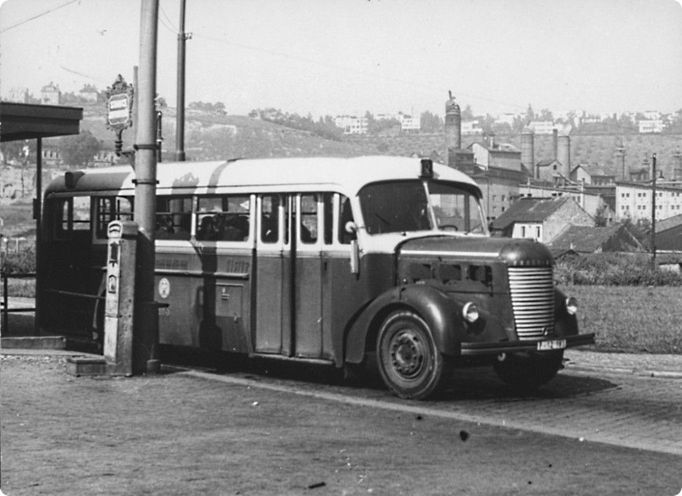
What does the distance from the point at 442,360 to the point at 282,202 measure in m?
2.98

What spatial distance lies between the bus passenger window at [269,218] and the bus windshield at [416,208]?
120 cm

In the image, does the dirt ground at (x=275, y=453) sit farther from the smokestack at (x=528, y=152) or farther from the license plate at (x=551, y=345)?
the smokestack at (x=528, y=152)

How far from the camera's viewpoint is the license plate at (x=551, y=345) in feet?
36.3

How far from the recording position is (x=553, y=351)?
11.2 metres

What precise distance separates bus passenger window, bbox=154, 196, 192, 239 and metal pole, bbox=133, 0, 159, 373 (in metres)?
1.08

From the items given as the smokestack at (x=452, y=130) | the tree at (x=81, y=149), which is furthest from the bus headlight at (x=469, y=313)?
the smokestack at (x=452, y=130)

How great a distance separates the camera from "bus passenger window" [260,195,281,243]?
12.6m

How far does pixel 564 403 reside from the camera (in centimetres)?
1109

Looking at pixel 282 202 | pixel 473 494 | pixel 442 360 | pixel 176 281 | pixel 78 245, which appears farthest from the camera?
pixel 78 245

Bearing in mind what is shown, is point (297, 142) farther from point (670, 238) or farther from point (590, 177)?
point (670, 238)

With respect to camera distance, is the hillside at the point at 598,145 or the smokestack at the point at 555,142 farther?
the hillside at the point at 598,145

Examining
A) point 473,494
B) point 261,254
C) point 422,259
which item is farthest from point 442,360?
point 473,494

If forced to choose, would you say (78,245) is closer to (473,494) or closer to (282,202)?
(282,202)

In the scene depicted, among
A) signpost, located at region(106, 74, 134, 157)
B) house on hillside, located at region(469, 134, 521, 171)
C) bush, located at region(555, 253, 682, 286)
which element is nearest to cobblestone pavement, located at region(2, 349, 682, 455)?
signpost, located at region(106, 74, 134, 157)
